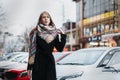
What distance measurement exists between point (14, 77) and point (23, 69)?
40 centimetres

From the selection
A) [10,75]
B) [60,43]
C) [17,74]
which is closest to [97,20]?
[10,75]

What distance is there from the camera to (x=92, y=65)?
379 inches

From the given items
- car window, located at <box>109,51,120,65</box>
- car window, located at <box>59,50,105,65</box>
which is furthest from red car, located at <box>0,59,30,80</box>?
car window, located at <box>109,51,120,65</box>

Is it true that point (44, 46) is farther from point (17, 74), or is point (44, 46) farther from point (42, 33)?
point (17, 74)

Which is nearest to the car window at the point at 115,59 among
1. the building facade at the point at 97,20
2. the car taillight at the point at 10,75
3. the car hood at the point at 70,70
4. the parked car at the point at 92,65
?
the parked car at the point at 92,65

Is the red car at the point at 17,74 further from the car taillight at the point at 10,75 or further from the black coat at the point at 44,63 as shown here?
the black coat at the point at 44,63

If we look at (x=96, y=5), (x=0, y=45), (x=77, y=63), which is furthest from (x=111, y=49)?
(x=0, y=45)

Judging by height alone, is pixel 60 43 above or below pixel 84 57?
above

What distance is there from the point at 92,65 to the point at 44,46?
363 centimetres

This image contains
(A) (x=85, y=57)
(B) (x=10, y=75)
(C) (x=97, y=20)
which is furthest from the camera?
(C) (x=97, y=20)

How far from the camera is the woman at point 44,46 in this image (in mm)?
6121

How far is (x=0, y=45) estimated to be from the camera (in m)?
103

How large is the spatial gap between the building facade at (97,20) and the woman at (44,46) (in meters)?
44.5

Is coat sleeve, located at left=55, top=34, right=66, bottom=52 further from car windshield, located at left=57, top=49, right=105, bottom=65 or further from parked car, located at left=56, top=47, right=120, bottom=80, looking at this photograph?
car windshield, located at left=57, top=49, right=105, bottom=65
